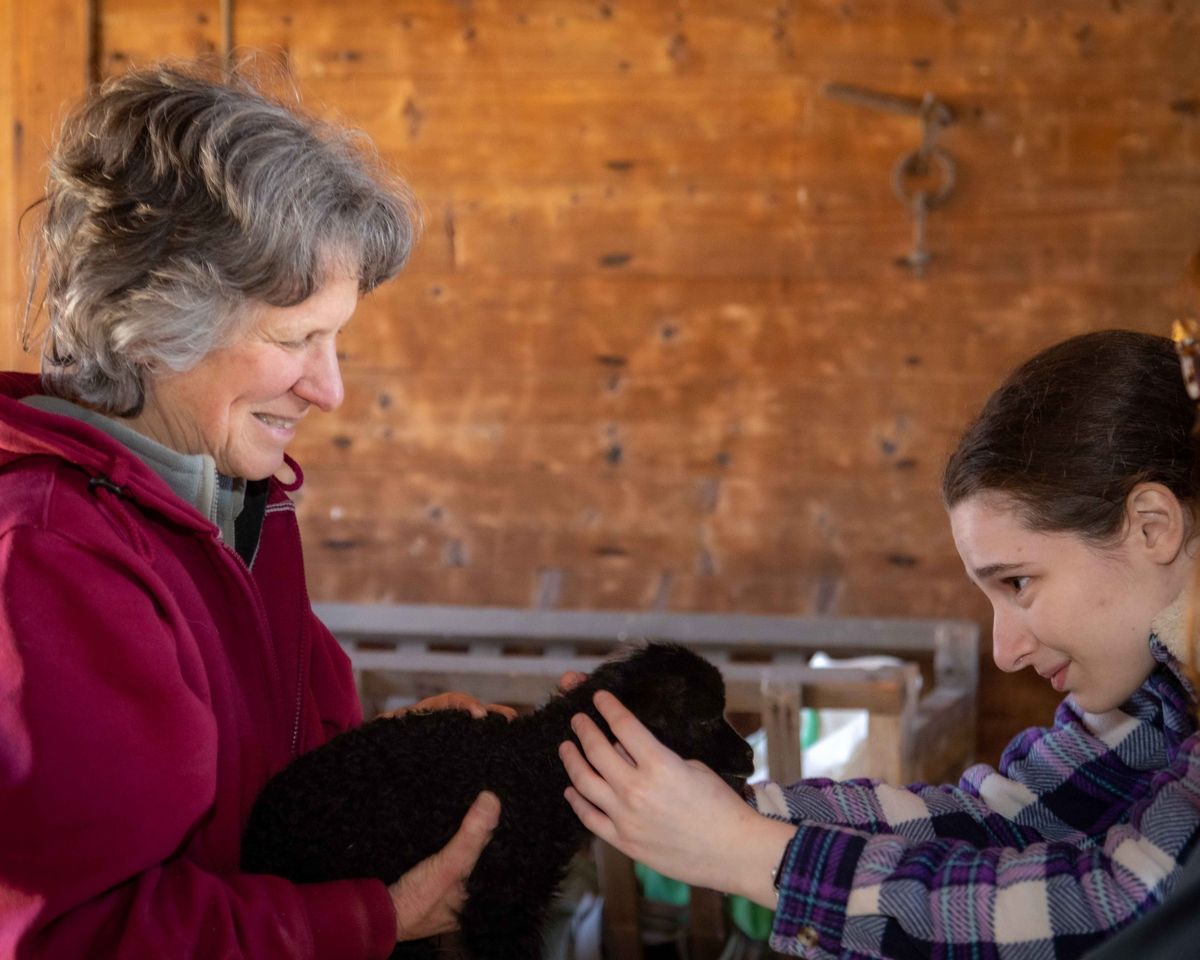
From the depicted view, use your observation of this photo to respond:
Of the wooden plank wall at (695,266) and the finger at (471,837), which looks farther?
the wooden plank wall at (695,266)

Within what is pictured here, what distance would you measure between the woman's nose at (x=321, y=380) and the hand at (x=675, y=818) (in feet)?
2.06

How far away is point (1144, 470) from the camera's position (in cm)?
165

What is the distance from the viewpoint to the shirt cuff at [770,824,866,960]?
1.58 metres

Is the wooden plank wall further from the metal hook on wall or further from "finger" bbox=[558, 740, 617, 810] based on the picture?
"finger" bbox=[558, 740, 617, 810]

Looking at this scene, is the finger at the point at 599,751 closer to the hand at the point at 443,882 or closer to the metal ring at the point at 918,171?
the hand at the point at 443,882

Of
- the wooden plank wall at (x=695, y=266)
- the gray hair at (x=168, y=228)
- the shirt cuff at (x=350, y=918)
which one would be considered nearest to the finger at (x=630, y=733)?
the shirt cuff at (x=350, y=918)

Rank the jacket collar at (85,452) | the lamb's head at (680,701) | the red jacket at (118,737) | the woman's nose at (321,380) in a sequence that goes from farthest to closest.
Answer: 1. the lamb's head at (680,701)
2. the woman's nose at (321,380)
3. the jacket collar at (85,452)
4. the red jacket at (118,737)

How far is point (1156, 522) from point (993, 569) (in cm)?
21

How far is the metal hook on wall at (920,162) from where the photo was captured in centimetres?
450

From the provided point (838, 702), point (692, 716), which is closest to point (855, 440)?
point (838, 702)

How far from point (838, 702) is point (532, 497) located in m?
2.08

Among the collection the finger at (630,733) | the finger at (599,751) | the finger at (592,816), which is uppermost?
the finger at (630,733)

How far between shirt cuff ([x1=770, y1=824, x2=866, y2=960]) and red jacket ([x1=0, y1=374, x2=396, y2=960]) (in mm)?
515

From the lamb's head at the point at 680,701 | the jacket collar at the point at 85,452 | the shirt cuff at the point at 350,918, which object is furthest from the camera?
the lamb's head at the point at 680,701
